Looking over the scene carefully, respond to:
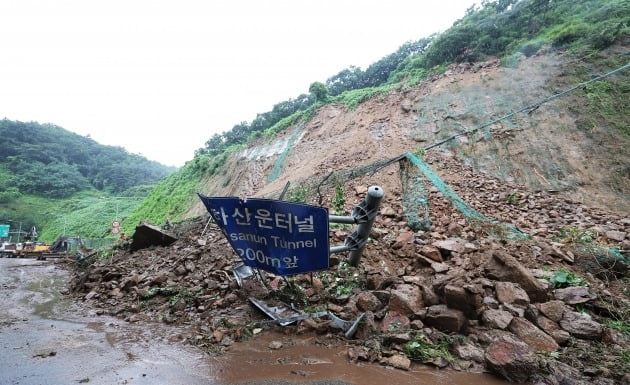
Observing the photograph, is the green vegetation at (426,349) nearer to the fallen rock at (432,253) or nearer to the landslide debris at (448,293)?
the landslide debris at (448,293)

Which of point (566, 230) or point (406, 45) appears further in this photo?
point (406, 45)

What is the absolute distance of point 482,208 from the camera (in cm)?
711

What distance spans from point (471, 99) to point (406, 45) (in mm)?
12056

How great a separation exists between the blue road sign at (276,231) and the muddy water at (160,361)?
2.65 ft

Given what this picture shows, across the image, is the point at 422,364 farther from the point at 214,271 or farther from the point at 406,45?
the point at 406,45

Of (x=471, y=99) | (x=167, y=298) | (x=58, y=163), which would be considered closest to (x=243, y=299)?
(x=167, y=298)

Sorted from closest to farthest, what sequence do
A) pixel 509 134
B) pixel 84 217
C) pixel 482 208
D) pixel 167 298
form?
1. pixel 167 298
2. pixel 482 208
3. pixel 509 134
4. pixel 84 217

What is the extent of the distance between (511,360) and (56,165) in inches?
2845

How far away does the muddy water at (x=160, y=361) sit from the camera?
2670 millimetres

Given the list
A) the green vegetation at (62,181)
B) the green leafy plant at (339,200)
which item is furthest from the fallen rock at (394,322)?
the green vegetation at (62,181)

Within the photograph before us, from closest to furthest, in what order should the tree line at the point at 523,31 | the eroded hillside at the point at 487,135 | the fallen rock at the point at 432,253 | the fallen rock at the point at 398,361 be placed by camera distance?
the fallen rock at the point at 398,361 < the fallen rock at the point at 432,253 < the eroded hillside at the point at 487,135 < the tree line at the point at 523,31

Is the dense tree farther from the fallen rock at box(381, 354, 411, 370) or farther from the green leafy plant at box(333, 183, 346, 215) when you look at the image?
the fallen rock at box(381, 354, 411, 370)

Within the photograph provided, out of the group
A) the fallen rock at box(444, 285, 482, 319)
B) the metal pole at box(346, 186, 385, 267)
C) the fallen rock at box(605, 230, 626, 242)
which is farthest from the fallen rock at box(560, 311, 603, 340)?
the fallen rock at box(605, 230, 626, 242)

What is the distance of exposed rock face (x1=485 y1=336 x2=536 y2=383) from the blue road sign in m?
1.60
